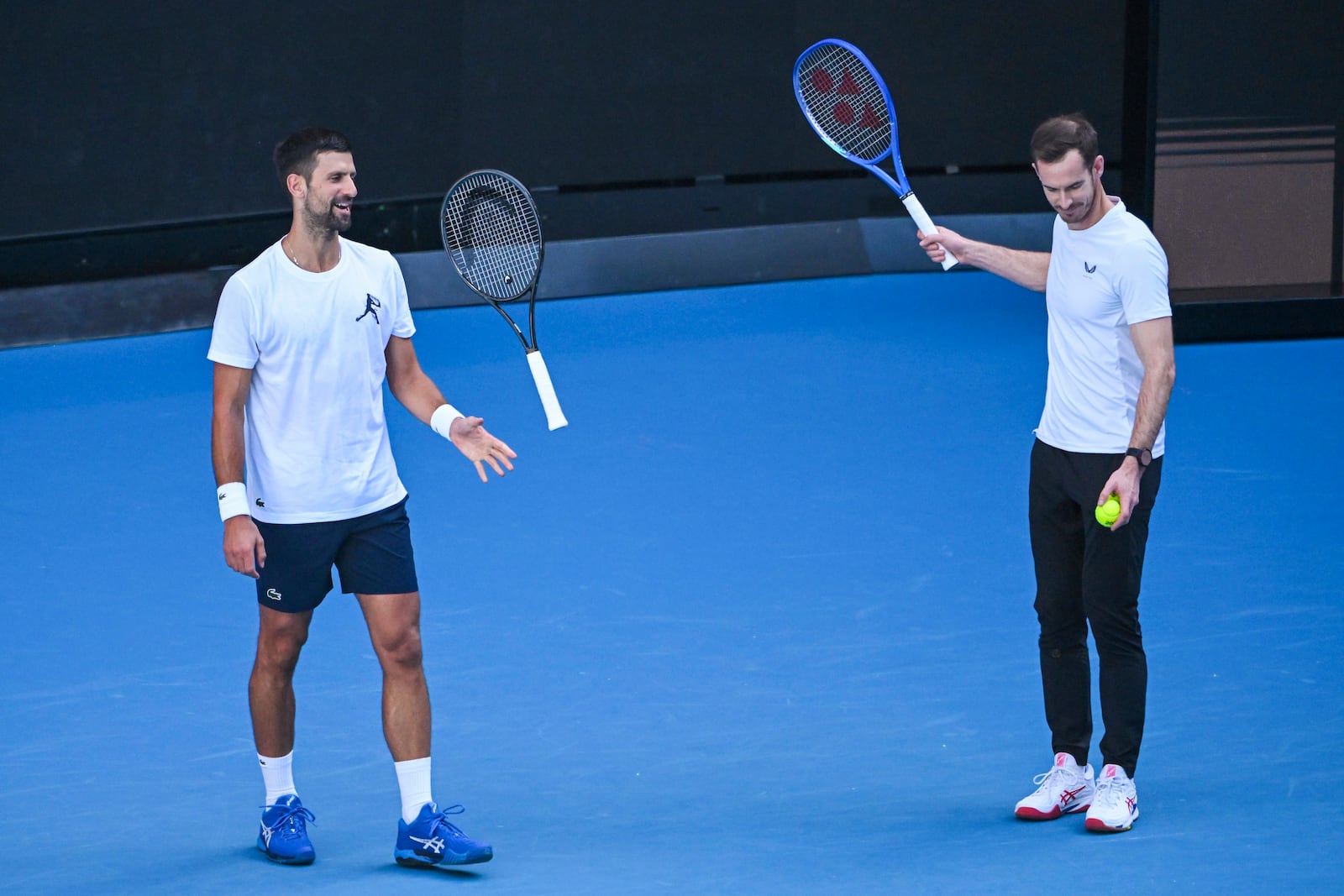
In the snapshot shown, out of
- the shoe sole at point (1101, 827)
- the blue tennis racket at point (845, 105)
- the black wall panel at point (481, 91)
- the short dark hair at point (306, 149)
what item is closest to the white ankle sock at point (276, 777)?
the short dark hair at point (306, 149)

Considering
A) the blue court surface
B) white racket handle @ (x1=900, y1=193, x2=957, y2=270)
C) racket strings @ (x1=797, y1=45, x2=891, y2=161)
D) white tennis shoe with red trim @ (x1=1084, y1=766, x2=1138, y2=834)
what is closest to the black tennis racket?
white racket handle @ (x1=900, y1=193, x2=957, y2=270)


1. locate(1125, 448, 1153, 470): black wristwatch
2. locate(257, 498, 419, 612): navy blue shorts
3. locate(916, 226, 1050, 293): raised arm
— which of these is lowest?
locate(257, 498, 419, 612): navy blue shorts

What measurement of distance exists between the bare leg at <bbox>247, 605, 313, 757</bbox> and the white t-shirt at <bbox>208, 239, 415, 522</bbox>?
254 millimetres

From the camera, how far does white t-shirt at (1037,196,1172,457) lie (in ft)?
13.4

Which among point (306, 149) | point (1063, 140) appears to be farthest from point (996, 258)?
point (306, 149)

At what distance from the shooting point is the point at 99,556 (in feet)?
22.1

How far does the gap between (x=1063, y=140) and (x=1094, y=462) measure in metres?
0.76

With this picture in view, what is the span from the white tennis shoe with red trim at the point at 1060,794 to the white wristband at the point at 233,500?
6.50 ft

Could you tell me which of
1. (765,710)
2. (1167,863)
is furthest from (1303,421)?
(1167,863)

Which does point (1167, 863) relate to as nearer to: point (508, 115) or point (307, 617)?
point (307, 617)

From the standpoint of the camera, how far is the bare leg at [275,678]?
4.17 metres

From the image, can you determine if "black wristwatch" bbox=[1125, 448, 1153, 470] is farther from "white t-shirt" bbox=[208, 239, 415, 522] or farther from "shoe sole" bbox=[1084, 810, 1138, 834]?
"white t-shirt" bbox=[208, 239, 415, 522]

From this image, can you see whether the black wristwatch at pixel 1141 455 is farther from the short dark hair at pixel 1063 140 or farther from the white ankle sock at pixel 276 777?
the white ankle sock at pixel 276 777

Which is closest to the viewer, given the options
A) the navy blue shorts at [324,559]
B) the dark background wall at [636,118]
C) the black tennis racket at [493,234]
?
the navy blue shorts at [324,559]
